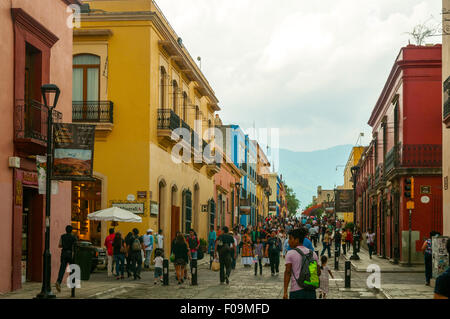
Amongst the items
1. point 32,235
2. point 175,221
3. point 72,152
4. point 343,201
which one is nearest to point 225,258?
point 32,235

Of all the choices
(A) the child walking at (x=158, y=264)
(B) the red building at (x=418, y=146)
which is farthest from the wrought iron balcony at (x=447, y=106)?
(A) the child walking at (x=158, y=264)

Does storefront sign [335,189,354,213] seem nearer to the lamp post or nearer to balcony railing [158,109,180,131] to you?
balcony railing [158,109,180,131]

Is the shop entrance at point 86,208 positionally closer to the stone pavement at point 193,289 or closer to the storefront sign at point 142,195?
the storefront sign at point 142,195

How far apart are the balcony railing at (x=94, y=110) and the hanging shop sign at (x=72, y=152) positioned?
978 centimetres

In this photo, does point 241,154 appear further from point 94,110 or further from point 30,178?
point 30,178

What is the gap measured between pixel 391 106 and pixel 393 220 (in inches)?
229

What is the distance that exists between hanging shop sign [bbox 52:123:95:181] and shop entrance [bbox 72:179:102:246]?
1058 cm

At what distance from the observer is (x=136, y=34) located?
90.1ft

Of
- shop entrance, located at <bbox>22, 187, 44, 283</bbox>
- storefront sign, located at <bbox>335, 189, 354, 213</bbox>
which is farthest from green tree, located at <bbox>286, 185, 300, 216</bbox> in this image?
shop entrance, located at <bbox>22, 187, 44, 283</bbox>

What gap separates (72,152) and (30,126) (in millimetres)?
2150

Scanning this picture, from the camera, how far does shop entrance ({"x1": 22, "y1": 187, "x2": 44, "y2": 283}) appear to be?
63.1 ft

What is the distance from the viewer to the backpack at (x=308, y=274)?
9.70m
